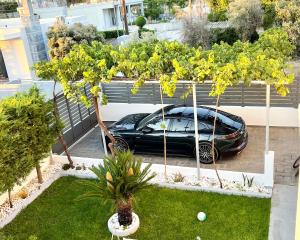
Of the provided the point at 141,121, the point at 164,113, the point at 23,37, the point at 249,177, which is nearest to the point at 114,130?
the point at 141,121

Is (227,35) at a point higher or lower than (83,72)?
lower

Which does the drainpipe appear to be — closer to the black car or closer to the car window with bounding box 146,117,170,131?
the black car

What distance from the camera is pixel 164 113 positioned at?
10.3 m

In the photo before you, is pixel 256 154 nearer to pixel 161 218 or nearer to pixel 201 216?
pixel 201 216

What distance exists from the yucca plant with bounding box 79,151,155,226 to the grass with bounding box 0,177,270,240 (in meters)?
0.75

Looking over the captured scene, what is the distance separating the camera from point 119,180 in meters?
6.76

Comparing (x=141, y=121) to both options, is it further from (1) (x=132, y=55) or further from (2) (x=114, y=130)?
(1) (x=132, y=55)

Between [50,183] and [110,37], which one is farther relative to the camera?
[110,37]

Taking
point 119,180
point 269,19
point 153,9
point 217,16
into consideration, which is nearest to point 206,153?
point 119,180

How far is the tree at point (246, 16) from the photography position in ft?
73.9

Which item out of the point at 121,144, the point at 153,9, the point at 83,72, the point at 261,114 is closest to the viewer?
the point at 83,72

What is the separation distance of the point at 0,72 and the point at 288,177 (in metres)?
20.2

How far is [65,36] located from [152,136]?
584 inches

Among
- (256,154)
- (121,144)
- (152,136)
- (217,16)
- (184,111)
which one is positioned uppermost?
(217,16)
